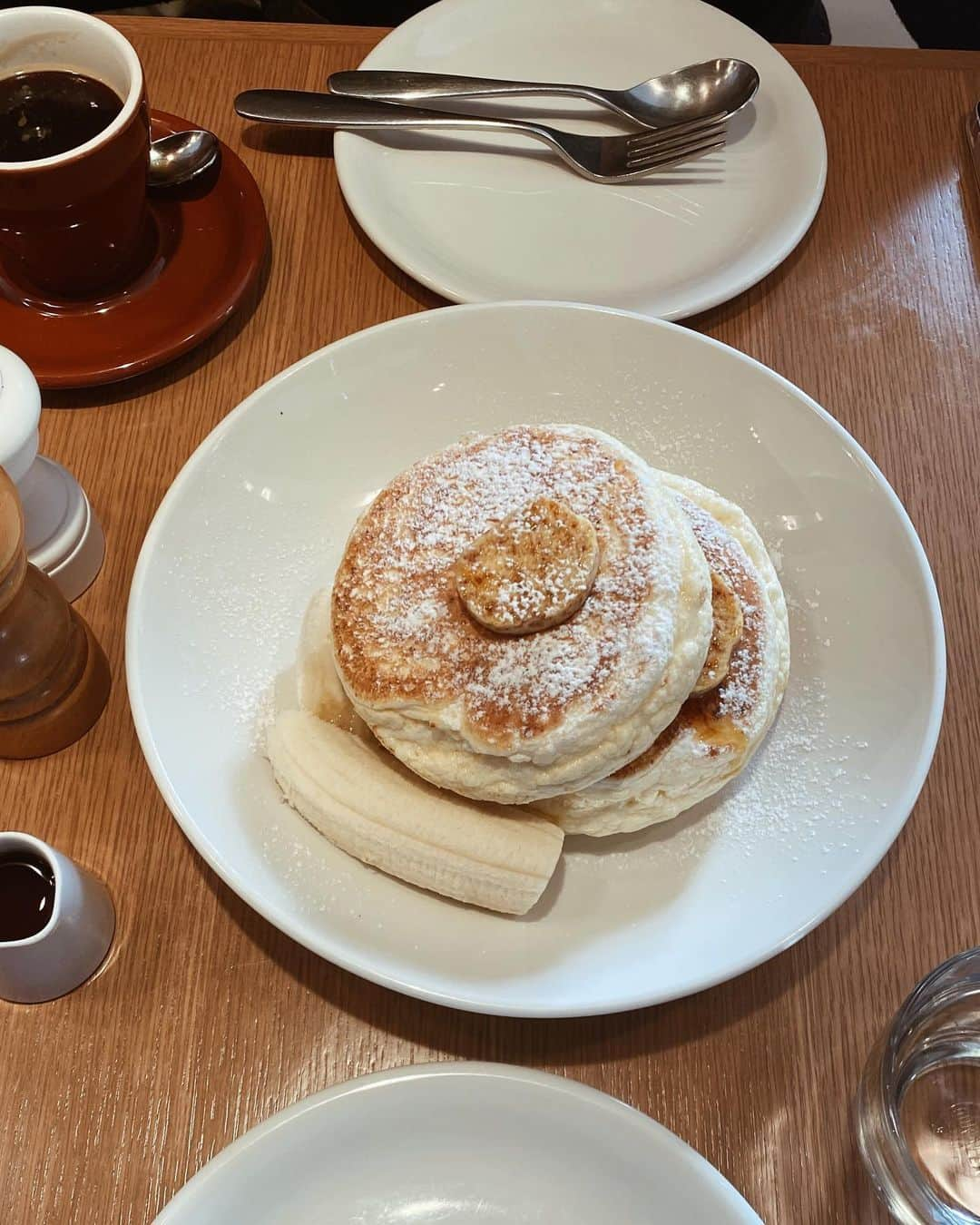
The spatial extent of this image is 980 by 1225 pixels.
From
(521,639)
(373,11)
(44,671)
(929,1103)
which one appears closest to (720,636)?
(521,639)

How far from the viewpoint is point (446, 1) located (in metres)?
1.31

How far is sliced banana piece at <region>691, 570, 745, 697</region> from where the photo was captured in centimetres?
81

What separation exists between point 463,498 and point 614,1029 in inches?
17.5

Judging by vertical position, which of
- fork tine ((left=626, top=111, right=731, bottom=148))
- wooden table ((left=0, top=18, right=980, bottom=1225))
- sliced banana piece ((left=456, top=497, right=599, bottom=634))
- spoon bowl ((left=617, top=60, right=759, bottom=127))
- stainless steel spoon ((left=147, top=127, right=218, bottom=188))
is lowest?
wooden table ((left=0, top=18, right=980, bottom=1225))

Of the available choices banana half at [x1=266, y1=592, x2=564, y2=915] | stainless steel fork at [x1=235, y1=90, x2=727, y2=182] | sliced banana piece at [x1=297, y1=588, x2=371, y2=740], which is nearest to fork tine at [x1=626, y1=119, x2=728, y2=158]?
stainless steel fork at [x1=235, y1=90, x2=727, y2=182]

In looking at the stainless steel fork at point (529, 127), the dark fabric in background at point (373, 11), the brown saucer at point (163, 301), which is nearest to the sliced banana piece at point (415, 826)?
the brown saucer at point (163, 301)

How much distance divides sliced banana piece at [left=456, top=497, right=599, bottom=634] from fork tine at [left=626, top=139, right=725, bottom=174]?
0.63 m

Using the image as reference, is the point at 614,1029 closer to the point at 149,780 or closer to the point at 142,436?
the point at 149,780

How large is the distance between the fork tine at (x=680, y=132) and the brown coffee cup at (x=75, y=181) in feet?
1.87

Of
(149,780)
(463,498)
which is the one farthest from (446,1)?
(149,780)

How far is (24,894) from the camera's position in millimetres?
755

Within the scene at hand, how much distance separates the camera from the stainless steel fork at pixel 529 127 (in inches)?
47.5

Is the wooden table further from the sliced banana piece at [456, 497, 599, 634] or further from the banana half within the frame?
the sliced banana piece at [456, 497, 599, 634]

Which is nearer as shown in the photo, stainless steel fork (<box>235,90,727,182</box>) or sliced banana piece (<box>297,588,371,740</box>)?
sliced banana piece (<box>297,588,371,740</box>)
